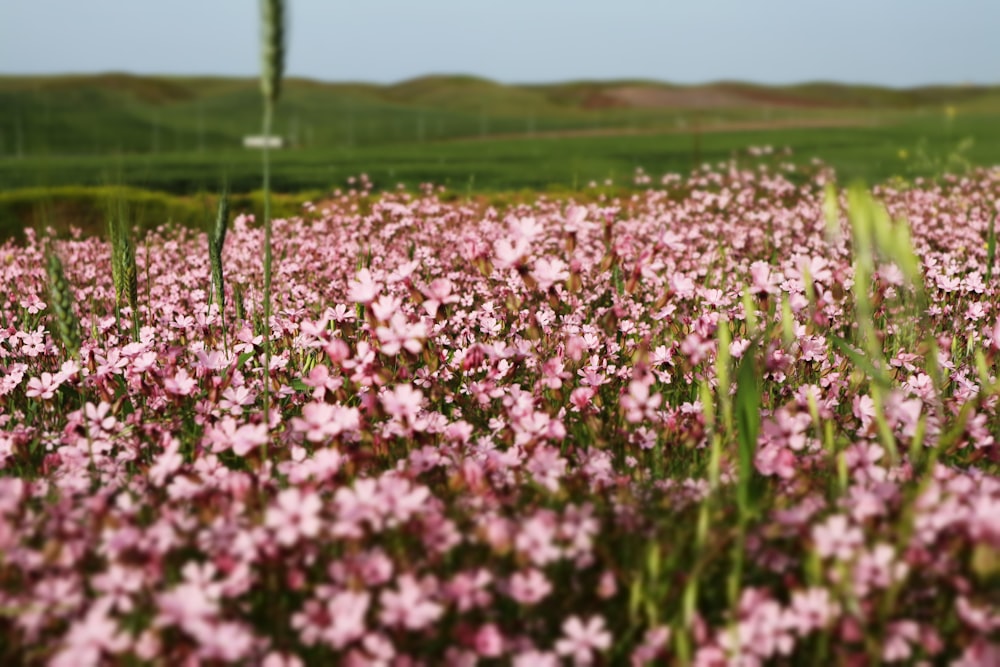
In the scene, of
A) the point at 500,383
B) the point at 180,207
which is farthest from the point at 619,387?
the point at 180,207

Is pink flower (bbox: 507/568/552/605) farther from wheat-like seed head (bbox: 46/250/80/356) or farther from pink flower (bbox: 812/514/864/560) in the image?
wheat-like seed head (bbox: 46/250/80/356)

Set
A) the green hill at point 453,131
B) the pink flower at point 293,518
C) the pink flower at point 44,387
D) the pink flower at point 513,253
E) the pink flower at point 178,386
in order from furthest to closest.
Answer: the green hill at point 453,131 < the pink flower at point 44,387 < the pink flower at point 178,386 < the pink flower at point 513,253 < the pink flower at point 293,518

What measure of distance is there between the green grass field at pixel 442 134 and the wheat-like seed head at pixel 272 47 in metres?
0.79

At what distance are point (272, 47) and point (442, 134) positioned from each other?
7443 cm

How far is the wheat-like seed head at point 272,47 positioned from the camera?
2.67 meters

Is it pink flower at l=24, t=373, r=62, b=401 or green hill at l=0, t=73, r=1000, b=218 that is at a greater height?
green hill at l=0, t=73, r=1000, b=218

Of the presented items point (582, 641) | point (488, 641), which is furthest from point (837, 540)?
point (488, 641)

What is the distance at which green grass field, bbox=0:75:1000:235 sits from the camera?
20.6 meters

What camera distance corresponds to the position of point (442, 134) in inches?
2945

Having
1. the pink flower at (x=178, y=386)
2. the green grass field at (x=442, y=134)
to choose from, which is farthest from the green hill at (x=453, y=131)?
the pink flower at (x=178, y=386)

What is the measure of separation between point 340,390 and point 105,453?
1102 mm

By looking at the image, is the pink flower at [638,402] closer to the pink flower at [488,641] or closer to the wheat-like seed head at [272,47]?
the pink flower at [488,641]

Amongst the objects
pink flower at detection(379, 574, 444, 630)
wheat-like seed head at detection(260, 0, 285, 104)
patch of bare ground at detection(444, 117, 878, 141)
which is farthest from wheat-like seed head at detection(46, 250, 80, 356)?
patch of bare ground at detection(444, 117, 878, 141)

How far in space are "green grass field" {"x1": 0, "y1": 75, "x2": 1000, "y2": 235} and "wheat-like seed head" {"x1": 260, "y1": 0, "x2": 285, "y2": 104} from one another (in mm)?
788
